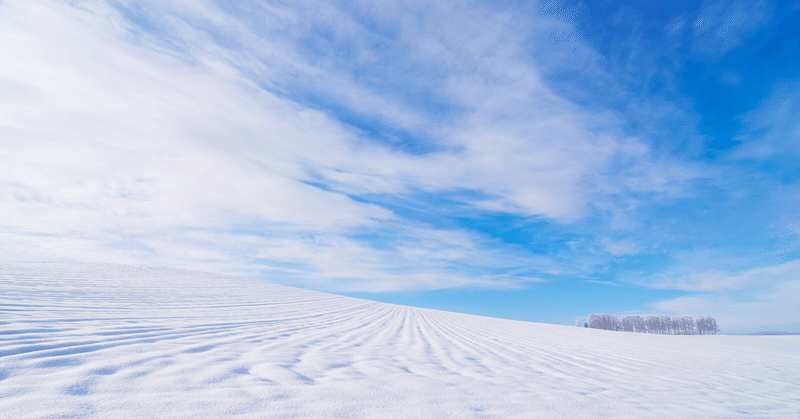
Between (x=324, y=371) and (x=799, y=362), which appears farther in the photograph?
(x=799, y=362)

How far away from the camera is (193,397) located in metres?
1.57

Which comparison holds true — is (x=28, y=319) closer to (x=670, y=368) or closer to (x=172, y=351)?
(x=172, y=351)

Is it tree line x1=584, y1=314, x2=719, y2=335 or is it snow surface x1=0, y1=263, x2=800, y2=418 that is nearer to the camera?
snow surface x1=0, y1=263, x2=800, y2=418

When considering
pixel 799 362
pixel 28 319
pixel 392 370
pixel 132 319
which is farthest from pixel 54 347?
pixel 799 362

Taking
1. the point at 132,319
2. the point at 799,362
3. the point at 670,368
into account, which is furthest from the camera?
the point at 799,362

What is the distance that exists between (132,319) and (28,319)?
0.80 metres

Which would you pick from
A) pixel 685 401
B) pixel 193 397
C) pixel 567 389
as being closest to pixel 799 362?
pixel 685 401

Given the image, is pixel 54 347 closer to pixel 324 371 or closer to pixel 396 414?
pixel 324 371

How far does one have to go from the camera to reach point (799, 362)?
17.8 ft

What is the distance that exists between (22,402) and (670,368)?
17.9 feet

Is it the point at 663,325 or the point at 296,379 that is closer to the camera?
the point at 296,379

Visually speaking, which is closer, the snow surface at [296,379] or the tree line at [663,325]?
the snow surface at [296,379]

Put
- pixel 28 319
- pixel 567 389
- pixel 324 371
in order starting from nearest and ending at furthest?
pixel 324 371
pixel 567 389
pixel 28 319

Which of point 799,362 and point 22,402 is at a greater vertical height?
point 799,362
